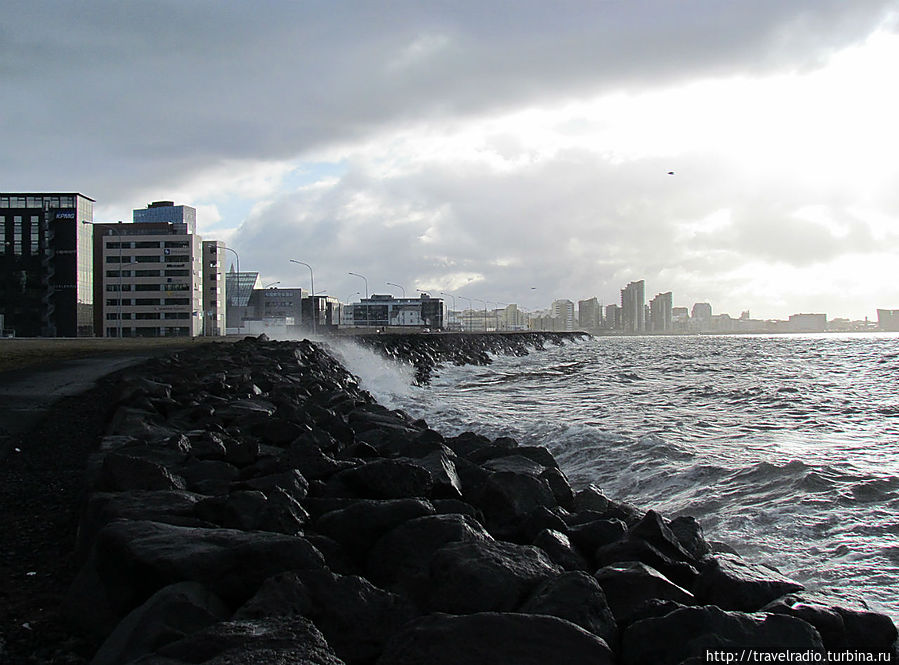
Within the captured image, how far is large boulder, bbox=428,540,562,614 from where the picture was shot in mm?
3438

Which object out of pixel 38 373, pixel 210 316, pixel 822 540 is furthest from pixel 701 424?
pixel 210 316

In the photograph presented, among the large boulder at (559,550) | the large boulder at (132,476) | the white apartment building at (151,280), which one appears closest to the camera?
the large boulder at (559,550)

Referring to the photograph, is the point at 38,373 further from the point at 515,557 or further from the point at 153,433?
the point at 515,557

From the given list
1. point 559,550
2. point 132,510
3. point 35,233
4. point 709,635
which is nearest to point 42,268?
point 35,233

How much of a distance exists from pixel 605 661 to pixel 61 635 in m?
2.48

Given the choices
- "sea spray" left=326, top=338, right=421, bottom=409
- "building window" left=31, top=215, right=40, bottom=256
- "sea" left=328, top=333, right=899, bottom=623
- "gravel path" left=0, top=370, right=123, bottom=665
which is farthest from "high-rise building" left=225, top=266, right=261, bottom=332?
"gravel path" left=0, top=370, right=123, bottom=665

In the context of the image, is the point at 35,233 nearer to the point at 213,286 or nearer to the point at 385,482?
the point at 213,286

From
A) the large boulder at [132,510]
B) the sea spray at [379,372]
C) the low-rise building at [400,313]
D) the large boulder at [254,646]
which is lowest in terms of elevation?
the sea spray at [379,372]

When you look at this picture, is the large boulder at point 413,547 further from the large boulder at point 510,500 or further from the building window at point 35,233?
the building window at point 35,233

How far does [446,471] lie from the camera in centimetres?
584

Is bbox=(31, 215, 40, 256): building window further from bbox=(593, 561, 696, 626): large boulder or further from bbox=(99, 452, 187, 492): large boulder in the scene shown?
bbox=(593, 561, 696, 626): large boulder

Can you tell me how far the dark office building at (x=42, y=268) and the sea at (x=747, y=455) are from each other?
7771 centimetres

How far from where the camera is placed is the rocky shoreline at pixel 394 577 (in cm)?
281

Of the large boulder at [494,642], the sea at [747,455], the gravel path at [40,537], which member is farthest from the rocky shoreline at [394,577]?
the sea at [747,455]
